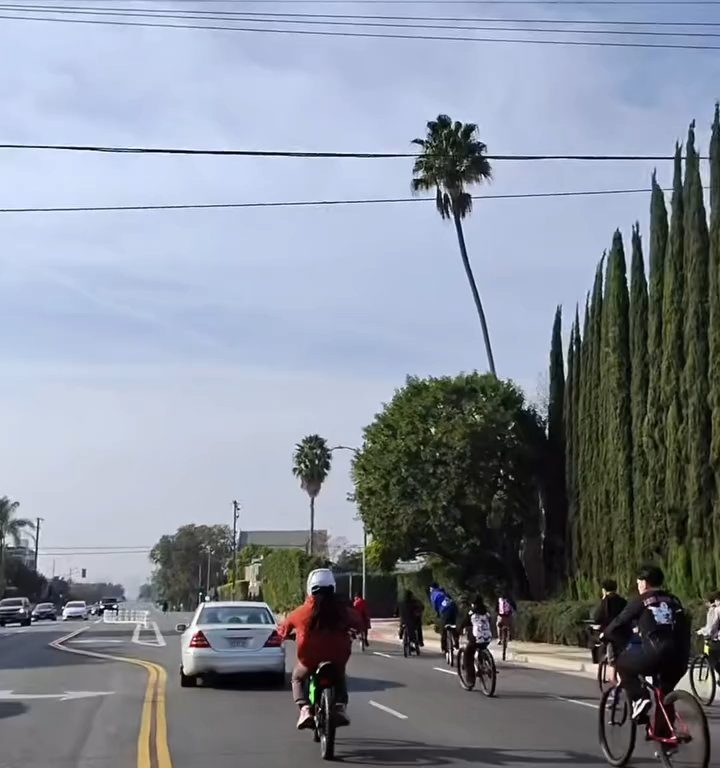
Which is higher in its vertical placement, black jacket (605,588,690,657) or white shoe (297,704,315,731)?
black jacket (605,588,690,657)

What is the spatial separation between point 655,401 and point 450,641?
442 inches

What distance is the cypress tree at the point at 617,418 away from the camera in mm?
35969

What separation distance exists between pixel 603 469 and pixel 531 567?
8854 mm

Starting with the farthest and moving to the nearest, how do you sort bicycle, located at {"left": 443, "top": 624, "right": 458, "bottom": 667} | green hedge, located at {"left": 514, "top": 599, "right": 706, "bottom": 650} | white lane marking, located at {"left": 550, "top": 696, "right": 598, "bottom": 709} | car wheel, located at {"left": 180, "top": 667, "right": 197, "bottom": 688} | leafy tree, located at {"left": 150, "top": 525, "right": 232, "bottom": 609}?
leafy tree, located at {"left": 150, "top": 525, "right": 232, "bottom": 609} < green hedge, located at {"left": 514, "top": 599, "right": 706, "bottom": 650} < bicycle, located at {"left": 443, "top": 624, "right": 458, "bottom": 667} < car wheel, located at {"left": 180, "top": 667, "right": 197, "bottom": 688} < white lane marking, located at {"left": 550, "top": 696, "right": 598, "bottom": 709}

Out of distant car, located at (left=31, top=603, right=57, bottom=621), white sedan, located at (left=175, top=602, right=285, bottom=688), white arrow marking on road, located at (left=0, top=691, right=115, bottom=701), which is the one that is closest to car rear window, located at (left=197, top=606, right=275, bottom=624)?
white sedan, located at (left=175, top=602, right=285, bottom=688)

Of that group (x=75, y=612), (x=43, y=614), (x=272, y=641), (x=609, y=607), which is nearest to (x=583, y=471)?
(x=609, y=607)

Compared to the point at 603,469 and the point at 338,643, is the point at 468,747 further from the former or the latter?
the point at 603,469

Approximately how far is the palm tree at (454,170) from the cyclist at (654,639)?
126 ft

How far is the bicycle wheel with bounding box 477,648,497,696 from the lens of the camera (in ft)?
59.9

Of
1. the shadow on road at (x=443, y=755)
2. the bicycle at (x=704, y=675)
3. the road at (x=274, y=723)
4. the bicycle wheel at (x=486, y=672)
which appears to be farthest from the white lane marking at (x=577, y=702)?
the shadow on road at (x=443, y=755)

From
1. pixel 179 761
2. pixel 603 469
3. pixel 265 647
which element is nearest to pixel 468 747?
pixel 179 761

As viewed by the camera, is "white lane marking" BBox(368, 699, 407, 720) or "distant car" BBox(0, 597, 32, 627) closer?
"white lane marking" BBox(368, 699, 407, 720)

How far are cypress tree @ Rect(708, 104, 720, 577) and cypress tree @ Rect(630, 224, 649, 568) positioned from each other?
4.00 meters

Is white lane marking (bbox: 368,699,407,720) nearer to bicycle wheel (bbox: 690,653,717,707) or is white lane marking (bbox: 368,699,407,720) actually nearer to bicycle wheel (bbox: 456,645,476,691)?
bicycle wheel (bbox: 456,645,476,691)
